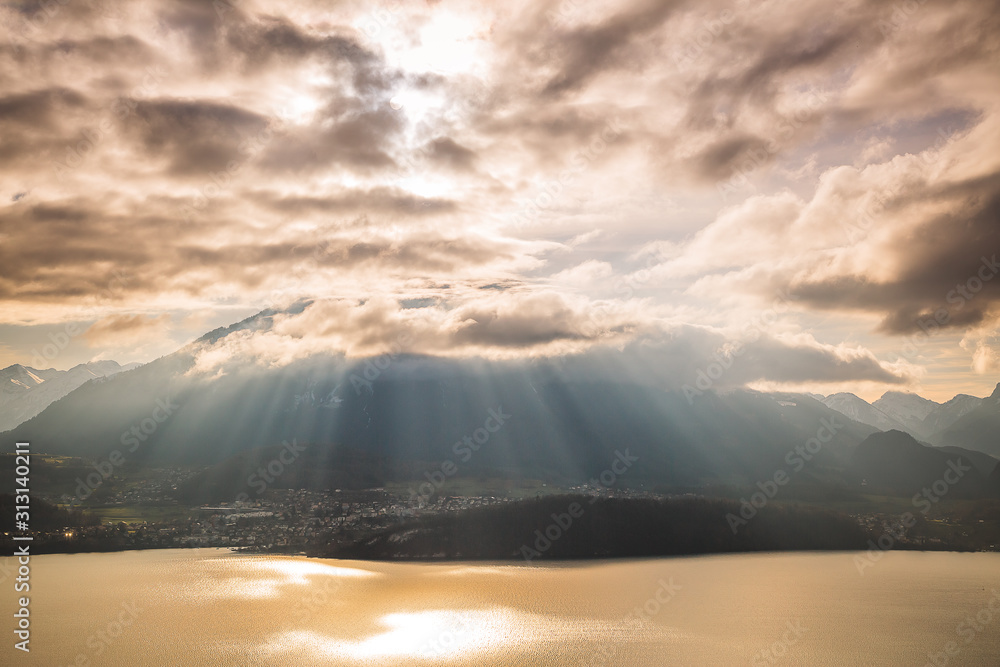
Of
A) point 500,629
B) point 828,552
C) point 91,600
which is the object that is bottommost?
point 828,552

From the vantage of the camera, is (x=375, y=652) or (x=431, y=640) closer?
(x=375, y=652)

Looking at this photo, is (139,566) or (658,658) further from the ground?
(139,566)

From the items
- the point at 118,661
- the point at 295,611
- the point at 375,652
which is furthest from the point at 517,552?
the point at 118,661

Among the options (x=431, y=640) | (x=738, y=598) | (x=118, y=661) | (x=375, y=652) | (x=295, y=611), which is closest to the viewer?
(x=118, y=661)

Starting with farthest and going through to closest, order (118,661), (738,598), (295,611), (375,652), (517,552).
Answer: (517,552), (738,598), (295,611), (375,652), (118,661)

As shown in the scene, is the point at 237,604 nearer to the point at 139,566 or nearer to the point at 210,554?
the point at 139,566

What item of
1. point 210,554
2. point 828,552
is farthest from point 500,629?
point 828,552

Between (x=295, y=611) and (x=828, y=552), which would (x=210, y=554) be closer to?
(x=295, y=611)
